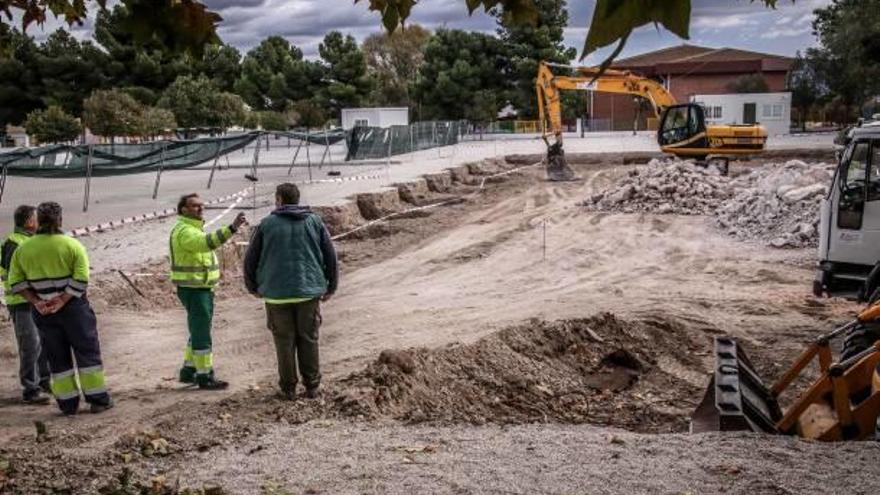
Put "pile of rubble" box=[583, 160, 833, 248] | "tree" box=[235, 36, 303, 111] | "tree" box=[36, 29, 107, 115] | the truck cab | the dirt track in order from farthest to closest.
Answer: "tree" box=[235, 36, 303, 111], "tree" box=[36, 29, 107, 115], "pile of rubble" box=[583, 160, 833, 248], the truck cab, the dirt track

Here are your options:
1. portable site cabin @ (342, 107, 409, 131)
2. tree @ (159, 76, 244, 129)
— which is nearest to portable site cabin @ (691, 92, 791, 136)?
portable site cabin @ (342, 107, 409, 131)

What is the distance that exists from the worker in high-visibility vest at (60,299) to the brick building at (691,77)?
216 feet

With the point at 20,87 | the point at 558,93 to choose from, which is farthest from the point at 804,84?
the point at 20,87

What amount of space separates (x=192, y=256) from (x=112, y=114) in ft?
140

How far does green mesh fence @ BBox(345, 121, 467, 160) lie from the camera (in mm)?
36656

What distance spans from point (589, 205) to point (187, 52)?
20014 mm

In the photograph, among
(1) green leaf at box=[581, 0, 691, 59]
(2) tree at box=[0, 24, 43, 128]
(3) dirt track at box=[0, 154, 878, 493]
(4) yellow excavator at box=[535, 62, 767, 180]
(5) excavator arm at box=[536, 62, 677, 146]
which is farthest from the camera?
(2) tree at box=[0, 24, 43, 128]

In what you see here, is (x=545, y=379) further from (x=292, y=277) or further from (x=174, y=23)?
(x=174, y=23)

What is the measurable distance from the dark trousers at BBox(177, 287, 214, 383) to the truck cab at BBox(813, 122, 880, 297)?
24.9 feet

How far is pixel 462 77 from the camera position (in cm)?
6469

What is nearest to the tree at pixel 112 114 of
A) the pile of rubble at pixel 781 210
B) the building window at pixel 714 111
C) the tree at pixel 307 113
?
the tree at pixel 307 113

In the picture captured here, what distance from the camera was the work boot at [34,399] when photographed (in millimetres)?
8453

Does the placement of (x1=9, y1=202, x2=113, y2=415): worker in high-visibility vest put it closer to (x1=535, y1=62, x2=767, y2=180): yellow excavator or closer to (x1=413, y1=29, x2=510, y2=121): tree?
(x1=535, y1=62, x2=767, y2=180): yellow excavator

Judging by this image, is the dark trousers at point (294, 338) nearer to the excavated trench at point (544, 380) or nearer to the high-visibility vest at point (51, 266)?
the excavated trench at point (544, 380)
